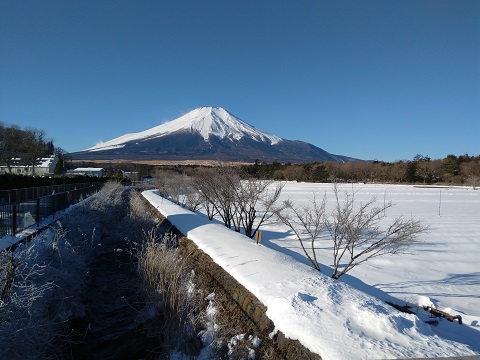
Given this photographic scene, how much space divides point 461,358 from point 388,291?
677 centimetres

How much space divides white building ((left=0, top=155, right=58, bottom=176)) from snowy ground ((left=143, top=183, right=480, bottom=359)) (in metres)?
57.4

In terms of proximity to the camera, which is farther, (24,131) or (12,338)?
(24,131)

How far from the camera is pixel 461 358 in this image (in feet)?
10.7

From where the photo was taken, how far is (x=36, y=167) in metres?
66.9

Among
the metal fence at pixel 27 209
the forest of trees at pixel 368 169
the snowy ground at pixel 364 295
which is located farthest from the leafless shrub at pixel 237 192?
the forest of trees at pixel 368 169

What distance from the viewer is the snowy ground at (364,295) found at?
13.0 feet

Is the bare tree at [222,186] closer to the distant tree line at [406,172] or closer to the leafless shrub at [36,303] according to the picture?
the leafless shrub at [36,303]

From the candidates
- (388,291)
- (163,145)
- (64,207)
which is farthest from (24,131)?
(163,145)

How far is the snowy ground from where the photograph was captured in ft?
13.0

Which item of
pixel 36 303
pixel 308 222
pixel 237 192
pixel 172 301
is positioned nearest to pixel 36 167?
pixel 237 192

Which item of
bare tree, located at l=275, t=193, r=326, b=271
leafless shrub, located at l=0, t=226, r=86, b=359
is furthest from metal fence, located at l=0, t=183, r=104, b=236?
bare tree, located at l=275, t=193, r=326, b=271

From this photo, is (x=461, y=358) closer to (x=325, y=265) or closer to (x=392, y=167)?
(x=325, y=265)

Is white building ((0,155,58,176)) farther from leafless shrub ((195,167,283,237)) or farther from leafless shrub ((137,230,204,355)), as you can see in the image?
leafless shrub ((137,230,204,355))

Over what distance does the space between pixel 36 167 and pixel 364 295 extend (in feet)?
239
